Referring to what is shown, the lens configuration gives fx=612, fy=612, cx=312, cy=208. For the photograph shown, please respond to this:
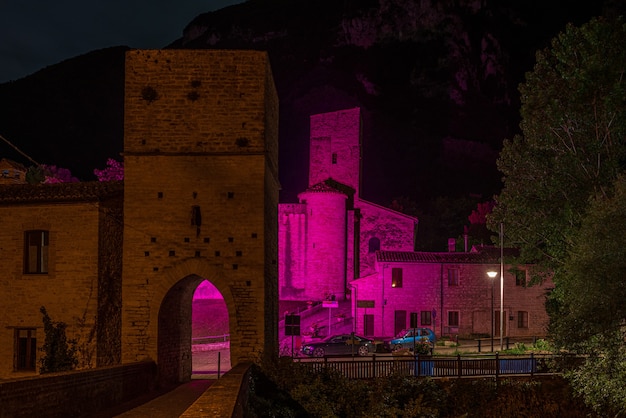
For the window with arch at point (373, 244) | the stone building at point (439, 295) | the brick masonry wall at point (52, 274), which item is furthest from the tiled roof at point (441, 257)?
the brick masonry wall at point (52, 274)

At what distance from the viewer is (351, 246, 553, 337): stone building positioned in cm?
3656

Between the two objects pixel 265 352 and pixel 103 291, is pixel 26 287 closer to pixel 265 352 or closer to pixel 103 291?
pixel 103 291

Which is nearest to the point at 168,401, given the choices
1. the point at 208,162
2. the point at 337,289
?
the point at 208,162

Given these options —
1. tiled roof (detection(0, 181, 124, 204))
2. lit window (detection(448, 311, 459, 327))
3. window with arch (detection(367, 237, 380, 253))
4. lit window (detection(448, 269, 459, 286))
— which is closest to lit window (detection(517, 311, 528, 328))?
lit window (detection(448, 311, 459, 327))

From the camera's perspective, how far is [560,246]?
22.8 meters

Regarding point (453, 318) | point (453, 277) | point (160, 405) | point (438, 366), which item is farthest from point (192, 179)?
point (453, 318)

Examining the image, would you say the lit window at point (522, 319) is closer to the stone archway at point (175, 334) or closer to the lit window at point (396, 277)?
the lit window at point (396, 277)

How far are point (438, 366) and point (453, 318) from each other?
1739 centimetres

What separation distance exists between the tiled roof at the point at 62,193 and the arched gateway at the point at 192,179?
1.09 meters

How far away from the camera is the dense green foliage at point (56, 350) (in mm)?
17766

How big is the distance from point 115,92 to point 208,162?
87.5m

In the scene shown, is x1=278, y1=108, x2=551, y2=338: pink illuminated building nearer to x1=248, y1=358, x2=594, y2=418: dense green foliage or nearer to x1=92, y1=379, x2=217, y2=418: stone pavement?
x1=248, y1=358, x2=594, y2=418: dense green foliage

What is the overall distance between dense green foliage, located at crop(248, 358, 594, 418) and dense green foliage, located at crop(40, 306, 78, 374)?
578 cm

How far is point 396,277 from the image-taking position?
36688 mm
